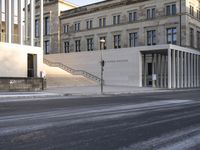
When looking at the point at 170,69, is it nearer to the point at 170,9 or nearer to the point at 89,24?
the point at 170,9

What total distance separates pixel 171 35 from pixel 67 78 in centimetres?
2135

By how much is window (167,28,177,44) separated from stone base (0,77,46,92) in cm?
3128

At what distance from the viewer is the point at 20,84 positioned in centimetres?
3106

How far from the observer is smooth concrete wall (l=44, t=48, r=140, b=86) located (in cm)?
4944

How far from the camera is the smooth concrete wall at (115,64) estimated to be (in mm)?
49438

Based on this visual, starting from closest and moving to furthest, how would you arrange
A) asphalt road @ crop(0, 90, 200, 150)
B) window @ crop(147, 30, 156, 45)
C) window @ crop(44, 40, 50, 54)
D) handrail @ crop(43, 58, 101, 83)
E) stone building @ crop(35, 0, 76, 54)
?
asphalt road @ crop(0, 90, 200, 150)
handrail @ crop(43, 58, 101, 83)
window @ crop(147, 30, 156, 45)
stone building @ crop(35, 0, 76, 54)
window @ crop(44, 40, 50, 54)

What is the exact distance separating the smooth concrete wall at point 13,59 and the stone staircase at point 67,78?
6320mm

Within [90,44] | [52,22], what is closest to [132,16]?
[90,44]

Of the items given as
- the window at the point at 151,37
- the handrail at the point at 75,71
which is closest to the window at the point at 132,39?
the window at the point at 151,37

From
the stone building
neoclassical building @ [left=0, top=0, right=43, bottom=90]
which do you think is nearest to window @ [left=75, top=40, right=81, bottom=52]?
the stone building

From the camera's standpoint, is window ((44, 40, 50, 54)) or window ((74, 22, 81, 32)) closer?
window ((74, 22, 81, 32))

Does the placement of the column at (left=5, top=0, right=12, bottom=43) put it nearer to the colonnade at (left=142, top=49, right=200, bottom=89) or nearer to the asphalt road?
the colonnade at (left=142, top=49, right=200, bottom=89)

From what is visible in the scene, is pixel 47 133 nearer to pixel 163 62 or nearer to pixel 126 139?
pixel 126 139

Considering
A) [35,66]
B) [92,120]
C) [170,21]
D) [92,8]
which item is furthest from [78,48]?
[92,120]
